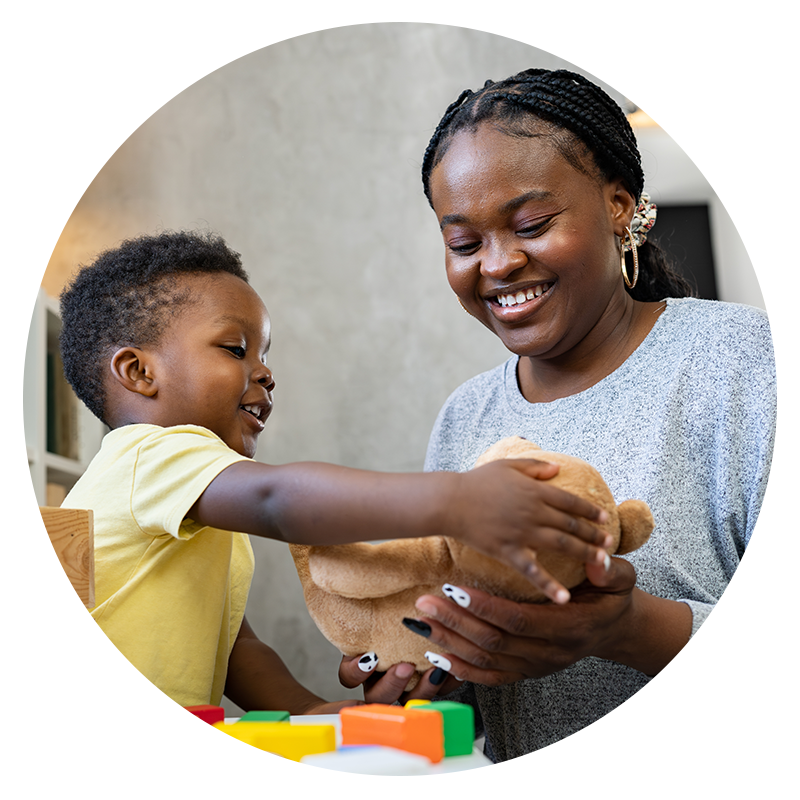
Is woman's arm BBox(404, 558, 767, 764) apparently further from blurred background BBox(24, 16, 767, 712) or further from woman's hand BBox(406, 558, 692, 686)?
blurred background BBox(24, 16, 767, 712)

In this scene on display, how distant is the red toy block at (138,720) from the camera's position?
44cm

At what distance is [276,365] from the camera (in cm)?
65

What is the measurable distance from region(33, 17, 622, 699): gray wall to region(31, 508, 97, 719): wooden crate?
0.67ft

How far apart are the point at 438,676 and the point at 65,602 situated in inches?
9.8

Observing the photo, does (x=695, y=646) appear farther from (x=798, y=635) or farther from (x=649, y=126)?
(x=649, y=126)

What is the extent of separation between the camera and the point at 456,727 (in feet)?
1.41

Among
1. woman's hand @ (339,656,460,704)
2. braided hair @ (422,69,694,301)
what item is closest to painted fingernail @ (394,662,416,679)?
woman's hand @ (339,656,460,704)

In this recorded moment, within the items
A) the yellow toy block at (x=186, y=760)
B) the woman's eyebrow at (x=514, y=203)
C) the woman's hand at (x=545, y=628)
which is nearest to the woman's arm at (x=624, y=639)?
the woman's hand at (x=545, y=628)

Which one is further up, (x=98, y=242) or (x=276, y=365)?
(x=98, y=242)
